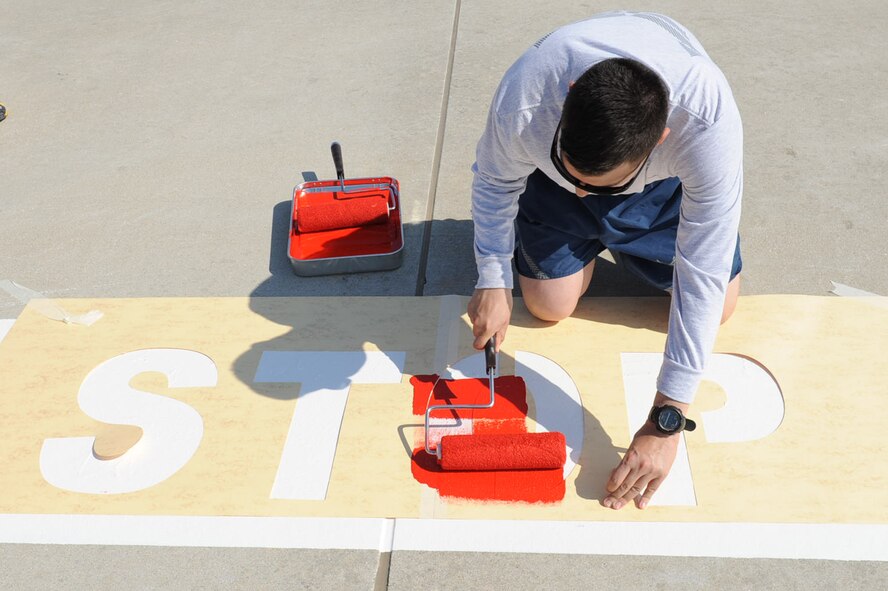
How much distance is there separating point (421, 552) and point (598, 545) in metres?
0.44

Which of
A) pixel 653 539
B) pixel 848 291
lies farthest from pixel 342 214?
pixel 848 291

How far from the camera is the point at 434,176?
10.9 feet

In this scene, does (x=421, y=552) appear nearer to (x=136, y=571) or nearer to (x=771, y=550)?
(x=136, y=571)

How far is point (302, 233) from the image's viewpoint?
116 inches

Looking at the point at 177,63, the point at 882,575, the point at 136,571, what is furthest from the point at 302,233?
the point at 882,575

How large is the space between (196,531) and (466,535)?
0.70m

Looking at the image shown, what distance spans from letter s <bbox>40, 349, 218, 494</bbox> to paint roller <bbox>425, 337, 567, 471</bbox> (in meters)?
0.75

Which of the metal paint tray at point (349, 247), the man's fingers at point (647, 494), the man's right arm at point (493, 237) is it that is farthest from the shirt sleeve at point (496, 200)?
the metal paint tray at point (349, 247)

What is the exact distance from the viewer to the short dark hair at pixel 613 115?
1.44 m

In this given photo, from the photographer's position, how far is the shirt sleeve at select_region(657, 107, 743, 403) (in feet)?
5.75

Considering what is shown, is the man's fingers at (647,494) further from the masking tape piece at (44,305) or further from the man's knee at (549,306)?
the masking tape piece at (44,305)

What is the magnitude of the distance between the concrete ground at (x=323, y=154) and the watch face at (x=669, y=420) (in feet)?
1.06

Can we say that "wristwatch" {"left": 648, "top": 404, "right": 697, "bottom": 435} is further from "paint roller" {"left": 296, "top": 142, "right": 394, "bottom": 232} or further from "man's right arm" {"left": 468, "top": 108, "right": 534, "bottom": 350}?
"paint roller" {"left": 296, "top": 142, "right": 394, "bottom": 232}

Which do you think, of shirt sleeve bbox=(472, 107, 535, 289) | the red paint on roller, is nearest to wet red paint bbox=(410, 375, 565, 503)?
the red paint on roller
